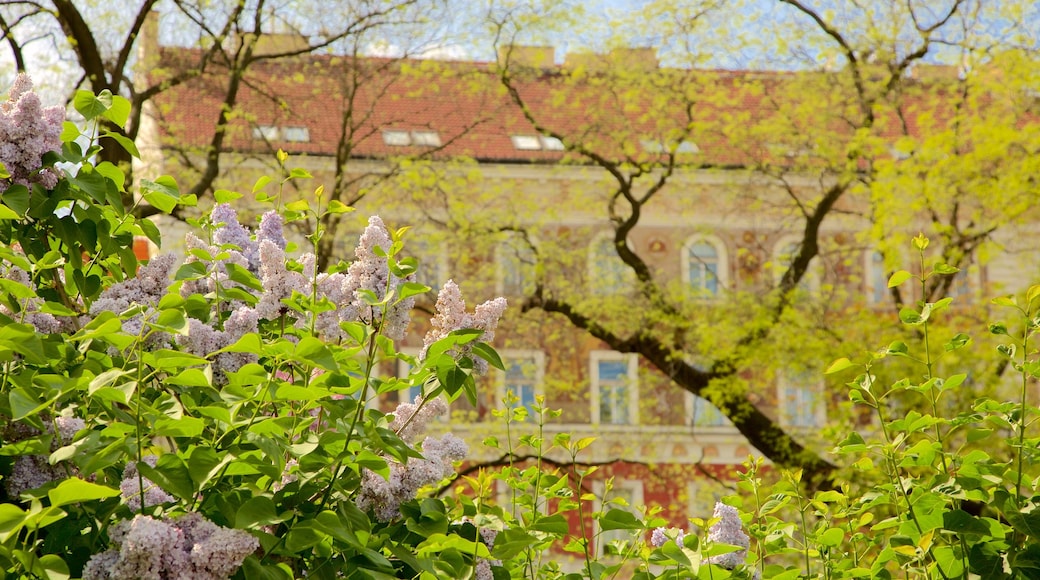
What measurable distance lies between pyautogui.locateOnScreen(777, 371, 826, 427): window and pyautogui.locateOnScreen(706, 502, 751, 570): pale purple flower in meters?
12.6

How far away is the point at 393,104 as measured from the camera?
24969mm

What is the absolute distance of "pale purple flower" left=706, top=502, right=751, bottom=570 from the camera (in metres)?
2.78

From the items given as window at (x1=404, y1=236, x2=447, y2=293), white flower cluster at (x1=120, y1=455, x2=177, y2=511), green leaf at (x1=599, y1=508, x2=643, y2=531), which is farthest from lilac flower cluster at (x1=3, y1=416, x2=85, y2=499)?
window at (x1=404, y1=236, x2=447, y2=293)

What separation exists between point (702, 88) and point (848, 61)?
1.95 meters

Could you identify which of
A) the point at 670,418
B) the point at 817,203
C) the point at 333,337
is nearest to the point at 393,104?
the point at 670,418

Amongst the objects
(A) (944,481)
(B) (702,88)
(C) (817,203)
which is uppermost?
(B) (702,88)

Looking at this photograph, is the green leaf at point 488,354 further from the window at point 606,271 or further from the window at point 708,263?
the window at point 708,263

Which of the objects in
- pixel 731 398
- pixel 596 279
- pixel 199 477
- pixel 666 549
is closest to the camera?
pixel 199 477

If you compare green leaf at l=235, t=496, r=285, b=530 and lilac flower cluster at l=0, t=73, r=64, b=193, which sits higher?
lilac flower cluster at l=0, t=73, r=64, b=193

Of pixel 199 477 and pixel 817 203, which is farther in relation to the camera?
pixel 817 203

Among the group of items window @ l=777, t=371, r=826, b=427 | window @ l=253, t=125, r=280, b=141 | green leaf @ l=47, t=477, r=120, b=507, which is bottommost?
window @ l=777, t=371, r=826, b=427

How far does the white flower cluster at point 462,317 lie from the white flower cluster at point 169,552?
55 cm

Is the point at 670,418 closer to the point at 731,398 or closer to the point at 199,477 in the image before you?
the point at 731,398

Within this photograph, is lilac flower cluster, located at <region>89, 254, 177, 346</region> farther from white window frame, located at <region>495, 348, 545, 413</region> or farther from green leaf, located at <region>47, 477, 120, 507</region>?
white window frame, located at <region>495, 348, 545, 413</region>
